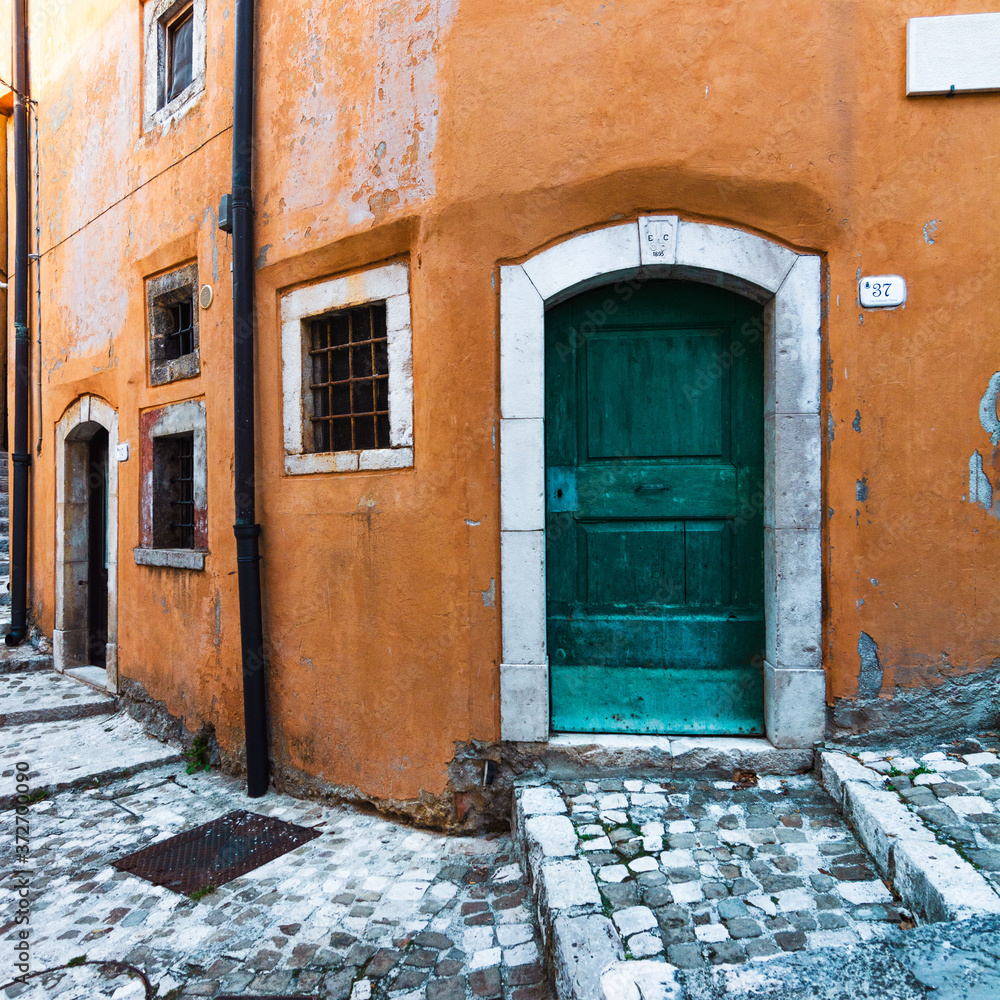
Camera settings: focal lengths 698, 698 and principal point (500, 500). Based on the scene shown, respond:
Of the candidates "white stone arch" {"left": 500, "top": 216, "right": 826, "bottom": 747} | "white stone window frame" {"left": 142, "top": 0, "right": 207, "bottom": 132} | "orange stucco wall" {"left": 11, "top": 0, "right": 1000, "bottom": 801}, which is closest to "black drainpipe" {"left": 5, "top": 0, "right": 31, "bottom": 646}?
"white stone window frame" {"left": 142, "top": 0, "right": 207, "bottom": 132}

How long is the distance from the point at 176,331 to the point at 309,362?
6.56 feet

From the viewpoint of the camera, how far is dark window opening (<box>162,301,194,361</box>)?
5520 mm

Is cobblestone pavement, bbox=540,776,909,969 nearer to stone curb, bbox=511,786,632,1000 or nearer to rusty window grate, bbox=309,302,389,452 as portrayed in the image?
stone curb, bbox=511,786,632,1000

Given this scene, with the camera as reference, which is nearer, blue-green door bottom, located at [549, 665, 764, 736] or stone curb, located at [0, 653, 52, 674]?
blue-green door bottom, located at [549, 665, 764, 736]

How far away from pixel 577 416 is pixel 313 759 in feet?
8.12

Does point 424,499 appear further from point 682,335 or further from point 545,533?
point 682,335

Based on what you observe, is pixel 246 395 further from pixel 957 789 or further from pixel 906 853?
pixel 957 789

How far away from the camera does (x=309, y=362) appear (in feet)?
13.9

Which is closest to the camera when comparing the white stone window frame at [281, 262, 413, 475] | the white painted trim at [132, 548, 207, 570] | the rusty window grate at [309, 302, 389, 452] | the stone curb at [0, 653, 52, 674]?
the white stone window frame at [281, 262, 413, 475]

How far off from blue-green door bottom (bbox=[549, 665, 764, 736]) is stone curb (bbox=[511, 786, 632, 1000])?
0.46 m

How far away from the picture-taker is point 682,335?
355cm

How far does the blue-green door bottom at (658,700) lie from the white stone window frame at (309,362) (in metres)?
1.48

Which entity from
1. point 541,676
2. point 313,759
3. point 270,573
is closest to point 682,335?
point 541,676

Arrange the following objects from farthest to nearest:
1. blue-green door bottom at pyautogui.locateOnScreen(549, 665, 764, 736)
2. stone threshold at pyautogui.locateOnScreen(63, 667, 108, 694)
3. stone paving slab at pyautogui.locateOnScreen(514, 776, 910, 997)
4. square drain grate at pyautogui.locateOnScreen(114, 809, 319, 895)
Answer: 1. stone threshold at pyautogui.locateOnScreen(63, 667, 108, 694)
2. blue-green door bottom at pyautogui.locateOnScreen(549, 665, 764, 736)
3. square drain grate at pyautogui.locateOnScreen(114, 809, 319, 895)
4. stone paving slab at pyautogui.locateOnScreen(514, 776, 910, 997)
